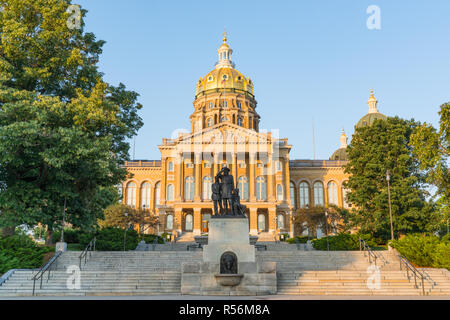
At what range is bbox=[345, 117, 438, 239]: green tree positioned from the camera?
102 feet

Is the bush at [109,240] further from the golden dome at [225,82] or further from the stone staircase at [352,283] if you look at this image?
the golden dome at [225,82]

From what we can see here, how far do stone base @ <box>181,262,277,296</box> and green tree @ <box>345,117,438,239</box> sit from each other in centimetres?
1973

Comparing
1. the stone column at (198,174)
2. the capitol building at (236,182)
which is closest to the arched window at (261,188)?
the capitol building at (236,182)

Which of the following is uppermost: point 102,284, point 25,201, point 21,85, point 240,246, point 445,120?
point 21,85

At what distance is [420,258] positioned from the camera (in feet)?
66.5

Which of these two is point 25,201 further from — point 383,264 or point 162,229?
point 162,229

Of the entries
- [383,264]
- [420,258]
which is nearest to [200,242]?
[383,264]

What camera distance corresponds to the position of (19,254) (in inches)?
730

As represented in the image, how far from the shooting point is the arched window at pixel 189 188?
54625 mm

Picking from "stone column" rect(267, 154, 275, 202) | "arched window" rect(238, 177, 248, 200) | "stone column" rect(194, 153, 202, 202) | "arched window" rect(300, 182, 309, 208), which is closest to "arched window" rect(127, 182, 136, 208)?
"stone column" rect(194, 153, 202, 202)

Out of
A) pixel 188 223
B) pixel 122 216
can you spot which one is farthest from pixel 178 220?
pixel 122 216

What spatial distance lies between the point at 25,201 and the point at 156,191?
142 feet

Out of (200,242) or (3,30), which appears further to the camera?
(200,242)

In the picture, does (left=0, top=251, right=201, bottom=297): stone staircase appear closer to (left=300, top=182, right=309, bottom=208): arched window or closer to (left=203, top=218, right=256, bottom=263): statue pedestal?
(left=203, top=218, right=256, bottom=263): statue pedestal
